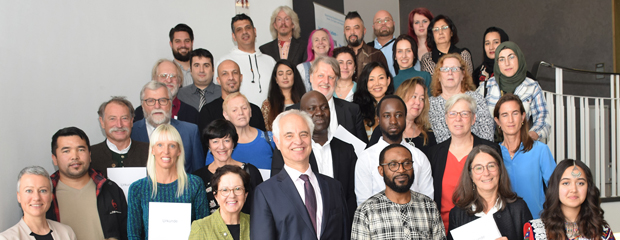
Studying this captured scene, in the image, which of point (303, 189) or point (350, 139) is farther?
point (350, 139)

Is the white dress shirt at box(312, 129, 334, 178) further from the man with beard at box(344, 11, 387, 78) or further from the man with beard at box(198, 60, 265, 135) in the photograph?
the man with beard at box(344, 11, 387, 78)

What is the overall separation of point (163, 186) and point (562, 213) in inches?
93.8

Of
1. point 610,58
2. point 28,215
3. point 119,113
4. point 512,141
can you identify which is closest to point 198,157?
point 119,113

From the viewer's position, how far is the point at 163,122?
4035 millimetres

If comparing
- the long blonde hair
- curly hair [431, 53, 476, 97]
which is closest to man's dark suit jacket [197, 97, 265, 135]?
the long blonde hair

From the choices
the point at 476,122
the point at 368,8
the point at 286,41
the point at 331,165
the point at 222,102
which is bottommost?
the point at 331,165

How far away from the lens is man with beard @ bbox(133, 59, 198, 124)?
465 centimetres

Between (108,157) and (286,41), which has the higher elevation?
(286,41)

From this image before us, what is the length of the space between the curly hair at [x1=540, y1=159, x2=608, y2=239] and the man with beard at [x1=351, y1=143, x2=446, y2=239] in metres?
0.65

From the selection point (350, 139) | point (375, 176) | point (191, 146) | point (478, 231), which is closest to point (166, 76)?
point (191, 146)

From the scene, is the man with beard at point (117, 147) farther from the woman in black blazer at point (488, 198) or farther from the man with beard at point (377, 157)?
the woman in black blazer at point (488, 198)

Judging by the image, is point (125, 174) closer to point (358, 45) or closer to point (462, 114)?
point (462, 114)

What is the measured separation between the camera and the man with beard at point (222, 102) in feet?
14.1

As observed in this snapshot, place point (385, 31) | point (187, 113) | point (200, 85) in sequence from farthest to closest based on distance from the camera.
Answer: point (385, 31) < point (200, 85) < point (187, 113)
